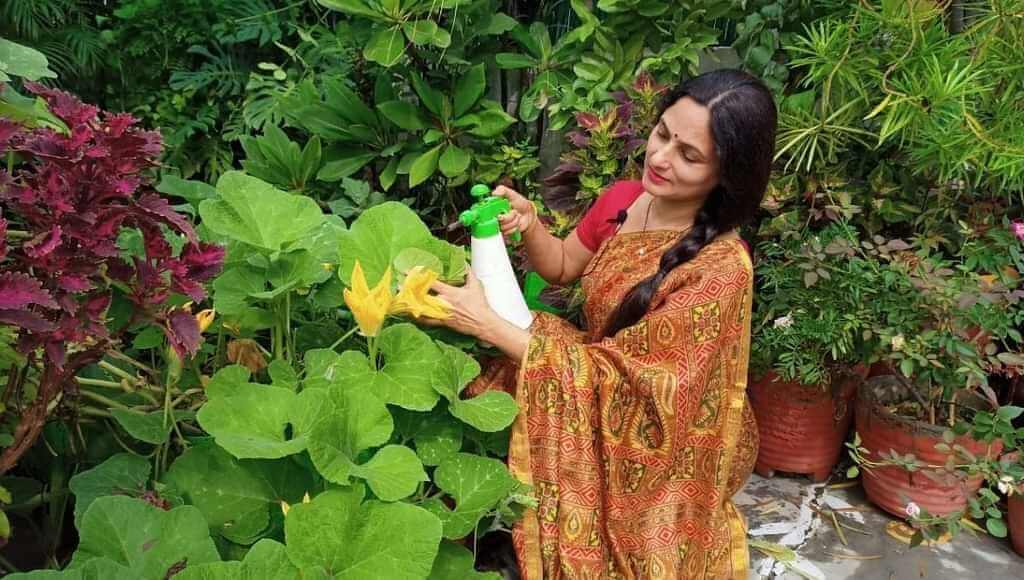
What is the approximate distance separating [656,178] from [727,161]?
134mm

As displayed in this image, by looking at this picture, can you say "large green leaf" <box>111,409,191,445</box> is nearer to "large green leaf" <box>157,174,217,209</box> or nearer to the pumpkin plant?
the pumpkin plant

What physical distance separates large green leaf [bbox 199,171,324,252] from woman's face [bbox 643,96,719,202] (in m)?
0.62

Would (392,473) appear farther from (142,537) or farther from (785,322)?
(785,322)

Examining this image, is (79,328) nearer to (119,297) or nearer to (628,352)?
(119,297)

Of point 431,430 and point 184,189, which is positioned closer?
point 431,430

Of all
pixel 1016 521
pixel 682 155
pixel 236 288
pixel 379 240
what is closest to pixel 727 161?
pixel 682 155

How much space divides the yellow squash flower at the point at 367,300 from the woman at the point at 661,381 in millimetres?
218

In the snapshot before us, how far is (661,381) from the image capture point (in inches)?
54.7

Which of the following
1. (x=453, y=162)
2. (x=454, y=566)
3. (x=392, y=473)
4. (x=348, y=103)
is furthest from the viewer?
(x=348, y=103)

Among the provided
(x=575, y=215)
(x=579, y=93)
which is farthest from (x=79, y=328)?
(x=579, y=93)

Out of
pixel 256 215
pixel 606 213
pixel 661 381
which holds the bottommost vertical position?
pixel 661 381

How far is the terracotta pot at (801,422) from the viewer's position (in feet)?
6.80

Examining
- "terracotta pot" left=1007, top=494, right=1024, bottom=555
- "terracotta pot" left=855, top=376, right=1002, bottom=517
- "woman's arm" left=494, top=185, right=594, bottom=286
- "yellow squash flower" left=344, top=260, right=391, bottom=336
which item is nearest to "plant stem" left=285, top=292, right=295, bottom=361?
"yellow squash flower" left=344, top=260, right=391, bottom=336

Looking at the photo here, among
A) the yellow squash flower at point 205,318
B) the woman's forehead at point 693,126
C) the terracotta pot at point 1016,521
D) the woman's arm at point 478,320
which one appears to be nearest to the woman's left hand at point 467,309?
the woman's arm at point 478,320
